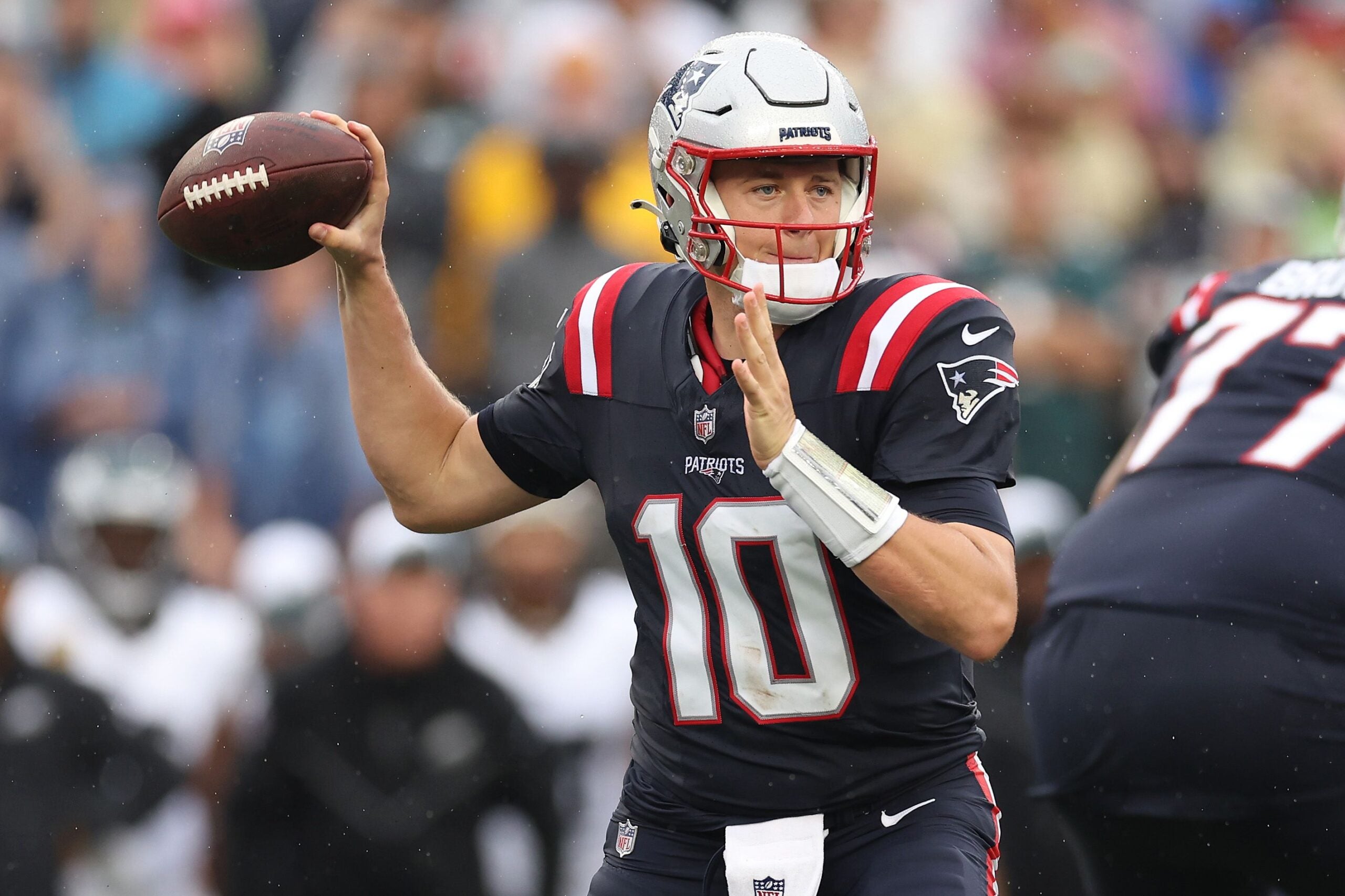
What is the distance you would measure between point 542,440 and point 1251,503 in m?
1.39

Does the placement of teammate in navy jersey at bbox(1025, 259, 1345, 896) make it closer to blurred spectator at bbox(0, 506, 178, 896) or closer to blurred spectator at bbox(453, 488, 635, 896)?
blurred spectator at bbox(453, 488, 635, 896)

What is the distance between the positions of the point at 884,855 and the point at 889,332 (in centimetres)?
81

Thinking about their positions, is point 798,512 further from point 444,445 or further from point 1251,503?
point 1251,503

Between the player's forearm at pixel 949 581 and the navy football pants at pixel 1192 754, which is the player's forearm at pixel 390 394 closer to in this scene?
the player's forearm at pixel 949 581

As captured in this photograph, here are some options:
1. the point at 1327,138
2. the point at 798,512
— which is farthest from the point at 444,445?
the point at 1327,138

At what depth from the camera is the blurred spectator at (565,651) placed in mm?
4660

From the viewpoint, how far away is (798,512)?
2273 millimetres

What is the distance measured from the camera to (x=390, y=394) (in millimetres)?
2908

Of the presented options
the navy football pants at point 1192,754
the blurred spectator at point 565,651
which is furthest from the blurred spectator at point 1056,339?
the navy football pants at point 1192,754

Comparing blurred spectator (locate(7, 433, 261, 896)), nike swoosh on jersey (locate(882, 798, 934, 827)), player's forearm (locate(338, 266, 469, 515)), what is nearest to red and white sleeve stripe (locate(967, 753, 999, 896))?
nike swoosh on jersey (locate(882, 798, 934, 827))

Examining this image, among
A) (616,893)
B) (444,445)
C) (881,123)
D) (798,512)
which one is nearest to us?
(798,512)

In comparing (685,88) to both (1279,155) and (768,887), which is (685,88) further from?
(1279,155)

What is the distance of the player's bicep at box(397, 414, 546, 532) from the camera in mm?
2926

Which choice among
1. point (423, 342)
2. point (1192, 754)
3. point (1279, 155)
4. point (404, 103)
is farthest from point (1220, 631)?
point (404, 103)
